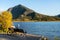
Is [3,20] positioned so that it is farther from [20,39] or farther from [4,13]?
[20,39]

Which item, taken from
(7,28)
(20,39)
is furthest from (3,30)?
(20,39)

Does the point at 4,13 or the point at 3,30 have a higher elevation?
the point at 4,13

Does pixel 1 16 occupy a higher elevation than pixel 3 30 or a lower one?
higher

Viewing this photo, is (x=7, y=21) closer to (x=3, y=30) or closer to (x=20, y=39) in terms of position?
(x=3, y=30)

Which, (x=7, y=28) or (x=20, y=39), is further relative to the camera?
(x=7, y=28)

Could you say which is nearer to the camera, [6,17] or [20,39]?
[20,39]

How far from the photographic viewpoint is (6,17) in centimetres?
7038

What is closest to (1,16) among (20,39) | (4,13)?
(4,13)

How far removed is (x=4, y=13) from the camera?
234 ft

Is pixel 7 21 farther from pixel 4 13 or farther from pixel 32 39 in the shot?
pixel 32 39

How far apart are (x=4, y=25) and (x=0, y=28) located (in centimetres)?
295

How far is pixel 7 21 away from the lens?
69812 mm

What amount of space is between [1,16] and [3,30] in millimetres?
5066

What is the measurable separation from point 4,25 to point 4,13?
451 cm
